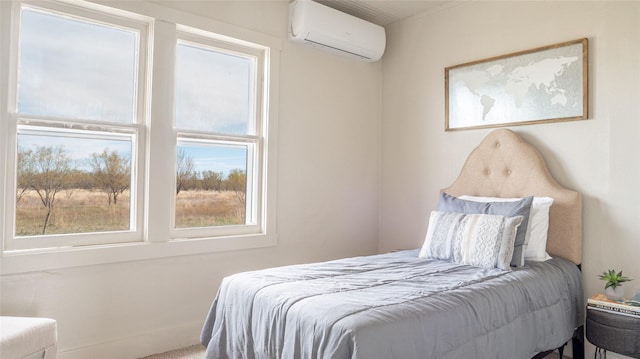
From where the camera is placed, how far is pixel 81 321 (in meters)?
2.37

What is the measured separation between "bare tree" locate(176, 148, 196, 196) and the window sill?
40 cm

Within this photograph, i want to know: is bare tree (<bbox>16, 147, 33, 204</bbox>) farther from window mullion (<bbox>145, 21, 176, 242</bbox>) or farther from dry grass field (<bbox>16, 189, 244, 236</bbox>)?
window mullion (<bbox>145, 21, 176, 242</bbox>)

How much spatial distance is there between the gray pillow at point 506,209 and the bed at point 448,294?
0.01 meters

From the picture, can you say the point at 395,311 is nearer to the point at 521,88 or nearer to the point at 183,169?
the point at 183,169

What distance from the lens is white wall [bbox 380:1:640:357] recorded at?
2516 millimetres

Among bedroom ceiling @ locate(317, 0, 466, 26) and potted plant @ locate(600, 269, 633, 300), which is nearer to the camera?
potted plant @ locate(600, 269, 633, 300)

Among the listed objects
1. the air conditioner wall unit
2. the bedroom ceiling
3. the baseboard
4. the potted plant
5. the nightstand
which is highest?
the bedroom ceiling

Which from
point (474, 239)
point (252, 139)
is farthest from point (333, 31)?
point (474, 239)

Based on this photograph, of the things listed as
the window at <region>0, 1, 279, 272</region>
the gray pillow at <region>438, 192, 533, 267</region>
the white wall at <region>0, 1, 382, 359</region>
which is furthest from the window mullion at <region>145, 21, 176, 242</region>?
the gray pillow at <region>438, 192, 533, 267</region>

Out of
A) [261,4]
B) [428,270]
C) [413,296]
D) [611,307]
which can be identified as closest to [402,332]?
[413,296]

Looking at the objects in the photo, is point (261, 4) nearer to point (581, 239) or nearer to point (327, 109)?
point (327, 109)

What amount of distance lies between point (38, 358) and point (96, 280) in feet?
1.90

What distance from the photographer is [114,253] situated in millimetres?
2465

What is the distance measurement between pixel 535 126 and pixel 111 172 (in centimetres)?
295
